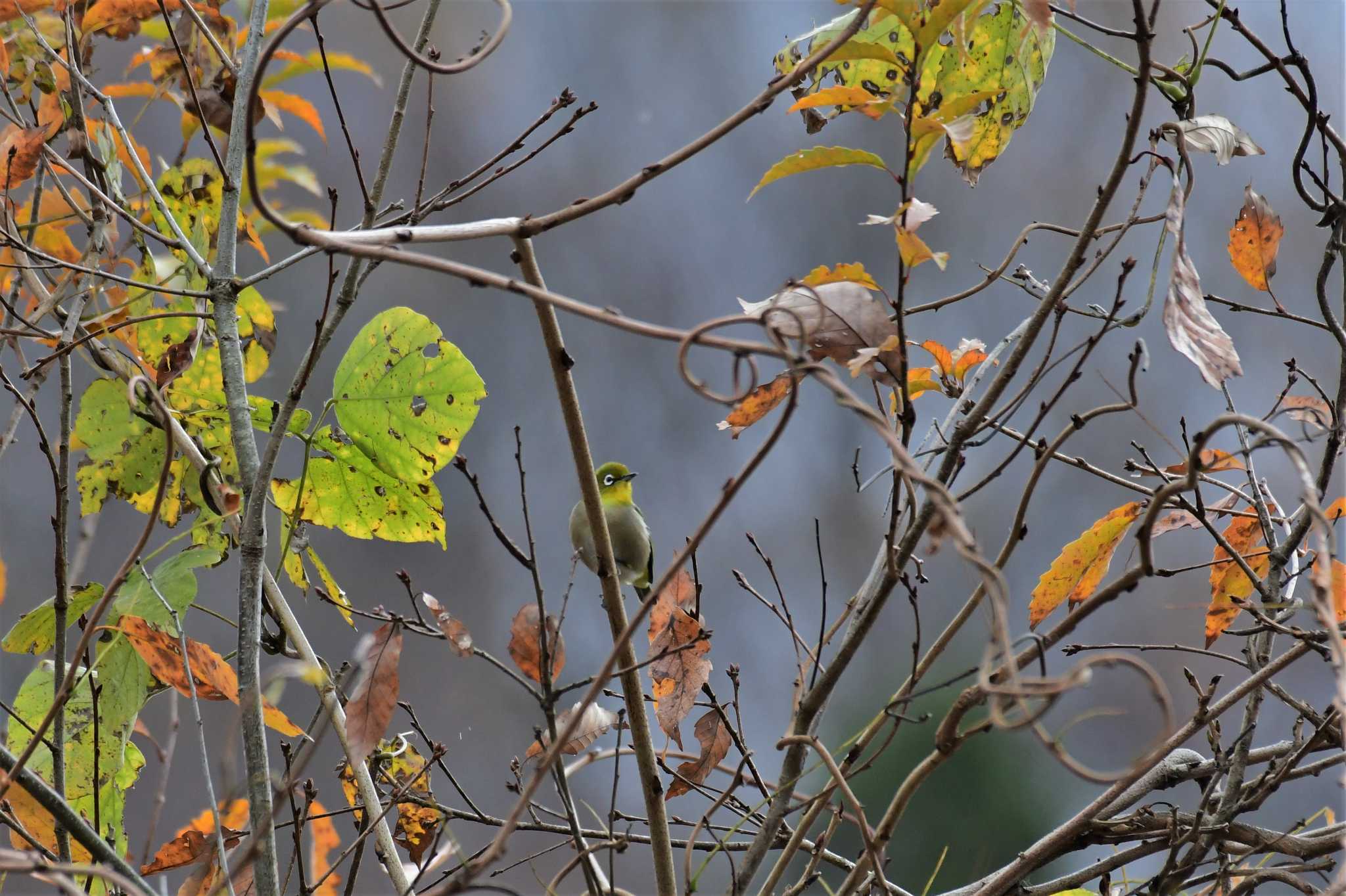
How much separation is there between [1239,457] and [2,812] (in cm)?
114

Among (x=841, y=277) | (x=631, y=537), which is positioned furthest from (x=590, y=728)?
(x=631, y=537)

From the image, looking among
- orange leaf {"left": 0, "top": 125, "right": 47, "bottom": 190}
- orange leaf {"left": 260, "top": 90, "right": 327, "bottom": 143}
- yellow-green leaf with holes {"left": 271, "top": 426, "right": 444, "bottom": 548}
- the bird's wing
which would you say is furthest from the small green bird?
orange leaf {"left": 0, "top": 125, "right": 47, "bottom": 190}

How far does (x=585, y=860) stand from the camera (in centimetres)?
68

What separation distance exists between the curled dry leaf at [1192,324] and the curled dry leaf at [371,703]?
0.56m

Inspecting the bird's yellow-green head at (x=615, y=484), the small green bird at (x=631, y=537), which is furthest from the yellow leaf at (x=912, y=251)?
the bird's yellow-green head at (x=615, y=484)

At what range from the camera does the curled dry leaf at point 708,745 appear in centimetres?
88

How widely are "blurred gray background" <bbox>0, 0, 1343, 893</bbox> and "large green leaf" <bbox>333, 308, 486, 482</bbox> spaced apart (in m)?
3.60

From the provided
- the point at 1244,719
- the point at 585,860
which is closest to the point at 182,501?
the point at 585,860

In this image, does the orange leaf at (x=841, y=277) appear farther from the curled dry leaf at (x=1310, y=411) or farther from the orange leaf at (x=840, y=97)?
the curled dry leaf at (x=1310, y=411)

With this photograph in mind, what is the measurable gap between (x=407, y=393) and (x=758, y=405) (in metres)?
0.31

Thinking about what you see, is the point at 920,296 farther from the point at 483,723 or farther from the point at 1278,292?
the point at 483,723

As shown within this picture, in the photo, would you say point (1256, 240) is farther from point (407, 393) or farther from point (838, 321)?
point (407, 393)

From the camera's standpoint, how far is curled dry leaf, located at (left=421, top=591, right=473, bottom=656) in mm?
771

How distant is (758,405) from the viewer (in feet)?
2.69
